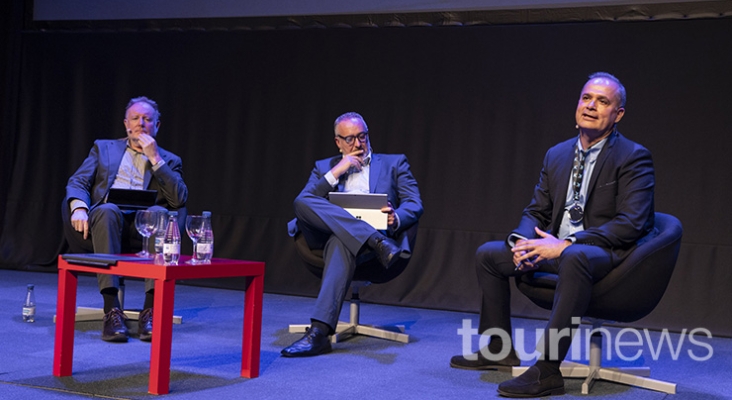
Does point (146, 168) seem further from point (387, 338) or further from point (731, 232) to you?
point (731, 232)

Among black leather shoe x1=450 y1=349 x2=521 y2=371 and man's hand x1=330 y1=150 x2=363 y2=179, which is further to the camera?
man's hand x1=330 y1=150 x2=363 y2=179

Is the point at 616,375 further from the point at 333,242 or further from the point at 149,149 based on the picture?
the point at 149,149

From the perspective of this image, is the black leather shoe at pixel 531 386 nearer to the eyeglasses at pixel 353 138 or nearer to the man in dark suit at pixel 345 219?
the man in dark suit at pixel 345 219

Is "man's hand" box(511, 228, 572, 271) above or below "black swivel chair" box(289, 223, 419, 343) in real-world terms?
above

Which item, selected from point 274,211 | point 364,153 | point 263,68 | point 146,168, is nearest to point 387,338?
point 364,153

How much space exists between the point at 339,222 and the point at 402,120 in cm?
213

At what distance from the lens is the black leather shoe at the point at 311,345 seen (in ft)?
11.1

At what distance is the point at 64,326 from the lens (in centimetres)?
285

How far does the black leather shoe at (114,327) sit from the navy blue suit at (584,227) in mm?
1597

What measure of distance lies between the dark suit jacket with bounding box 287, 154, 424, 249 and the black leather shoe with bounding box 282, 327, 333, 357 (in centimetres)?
62

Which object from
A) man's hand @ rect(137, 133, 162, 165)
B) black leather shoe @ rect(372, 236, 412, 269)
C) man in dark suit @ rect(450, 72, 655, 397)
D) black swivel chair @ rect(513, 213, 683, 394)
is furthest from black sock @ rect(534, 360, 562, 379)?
man's hand @ rect(137, 133, 162, 165)

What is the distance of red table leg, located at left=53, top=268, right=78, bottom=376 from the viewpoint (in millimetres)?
2838

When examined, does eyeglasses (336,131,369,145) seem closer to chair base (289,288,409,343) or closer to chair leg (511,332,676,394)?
chair base (289,288,409,343)

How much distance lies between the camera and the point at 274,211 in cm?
597
